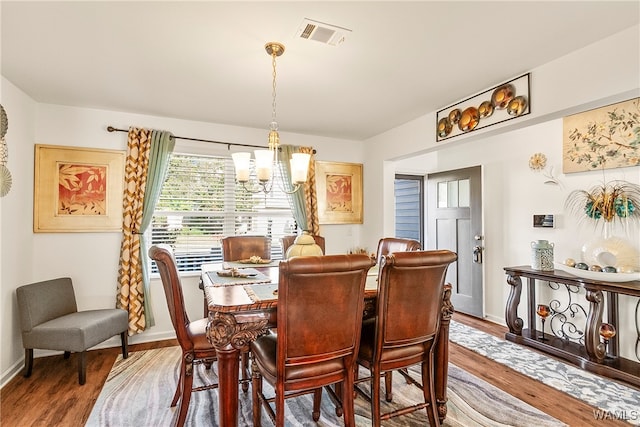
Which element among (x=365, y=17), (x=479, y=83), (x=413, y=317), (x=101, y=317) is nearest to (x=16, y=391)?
(x=101, y=317)

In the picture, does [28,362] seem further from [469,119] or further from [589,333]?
[589,333]

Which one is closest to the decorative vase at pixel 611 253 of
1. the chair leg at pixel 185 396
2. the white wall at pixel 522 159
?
the white wall at pixel 522 159

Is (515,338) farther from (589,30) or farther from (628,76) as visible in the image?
(589,30)

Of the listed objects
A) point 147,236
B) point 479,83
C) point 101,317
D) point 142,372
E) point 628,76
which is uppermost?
point 479,83

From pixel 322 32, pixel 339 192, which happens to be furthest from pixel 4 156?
pixel 339 192

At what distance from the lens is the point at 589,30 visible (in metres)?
1.98

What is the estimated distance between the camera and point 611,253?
295 centimetres

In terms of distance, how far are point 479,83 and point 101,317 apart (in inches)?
152

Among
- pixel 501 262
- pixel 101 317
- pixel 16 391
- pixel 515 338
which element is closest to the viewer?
pixel 16 391

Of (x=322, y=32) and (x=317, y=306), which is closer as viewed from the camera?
(x=317, y=306)

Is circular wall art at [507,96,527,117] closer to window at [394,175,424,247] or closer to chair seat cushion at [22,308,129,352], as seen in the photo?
window at [394,175,424,247]

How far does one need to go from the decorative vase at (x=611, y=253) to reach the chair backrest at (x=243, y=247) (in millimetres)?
3129

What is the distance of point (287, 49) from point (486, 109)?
1784mm

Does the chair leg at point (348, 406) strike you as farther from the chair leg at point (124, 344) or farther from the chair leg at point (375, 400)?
the chair leg at point (124, 344)
